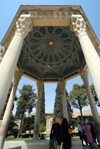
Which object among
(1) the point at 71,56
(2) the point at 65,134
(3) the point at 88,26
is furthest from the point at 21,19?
(1) the point at 71,56

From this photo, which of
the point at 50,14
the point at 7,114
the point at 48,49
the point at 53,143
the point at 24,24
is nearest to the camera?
the point at 53,143

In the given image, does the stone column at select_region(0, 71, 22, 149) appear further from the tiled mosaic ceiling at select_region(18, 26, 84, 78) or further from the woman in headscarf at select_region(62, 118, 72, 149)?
the woman in headscarf at select_region(62, 118, 72, 149)

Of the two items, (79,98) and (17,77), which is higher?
(79,98)

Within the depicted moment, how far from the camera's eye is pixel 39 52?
13.1 m

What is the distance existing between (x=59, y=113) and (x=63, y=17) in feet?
87.3

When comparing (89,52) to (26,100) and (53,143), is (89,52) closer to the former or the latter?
(53,143)

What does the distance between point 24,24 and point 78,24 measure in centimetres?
319

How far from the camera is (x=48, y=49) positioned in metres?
13.1

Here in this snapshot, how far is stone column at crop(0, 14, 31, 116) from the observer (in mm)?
3701

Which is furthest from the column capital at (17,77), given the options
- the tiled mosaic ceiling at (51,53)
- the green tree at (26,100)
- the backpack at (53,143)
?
the green tree at (26,100)

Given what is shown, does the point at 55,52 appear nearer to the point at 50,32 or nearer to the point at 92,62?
the point at 50,32

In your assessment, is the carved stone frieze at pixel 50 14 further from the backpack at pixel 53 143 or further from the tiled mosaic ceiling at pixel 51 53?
the backpack at pixel 53 143

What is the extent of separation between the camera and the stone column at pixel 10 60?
370cm

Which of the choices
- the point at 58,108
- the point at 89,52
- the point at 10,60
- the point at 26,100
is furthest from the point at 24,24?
the point at 26,100
